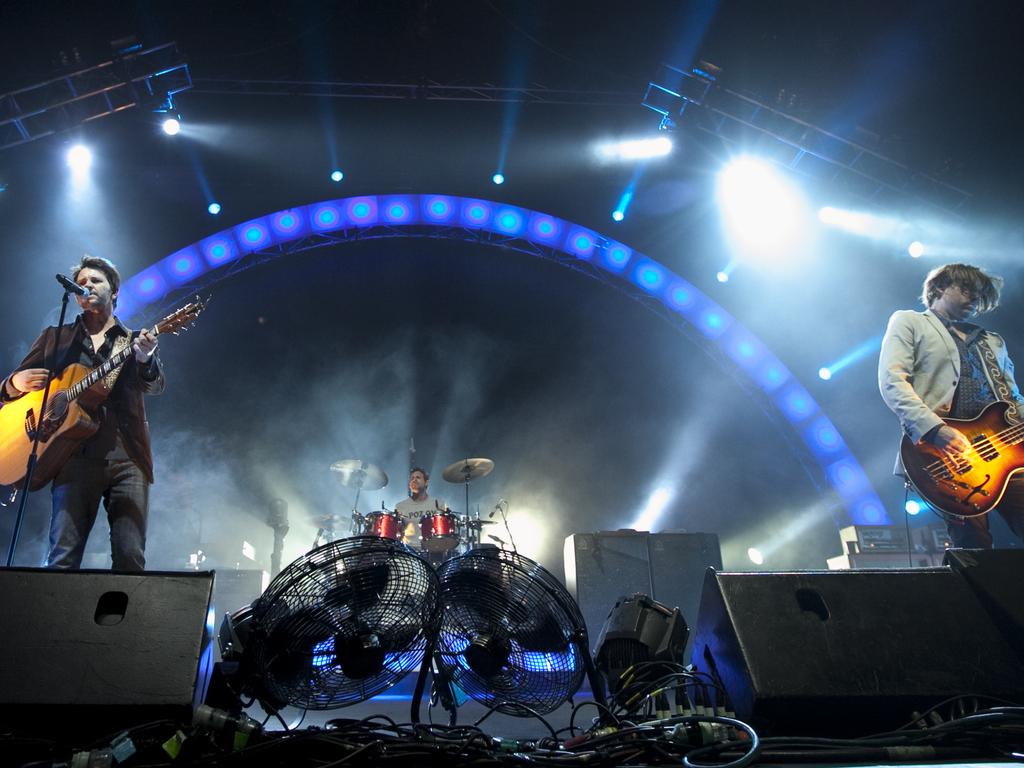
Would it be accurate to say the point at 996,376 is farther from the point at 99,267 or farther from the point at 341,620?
the point at 99,267

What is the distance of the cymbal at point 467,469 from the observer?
22.4 feet

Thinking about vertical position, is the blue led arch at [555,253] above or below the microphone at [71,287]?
above

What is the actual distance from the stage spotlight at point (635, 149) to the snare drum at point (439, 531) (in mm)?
5217

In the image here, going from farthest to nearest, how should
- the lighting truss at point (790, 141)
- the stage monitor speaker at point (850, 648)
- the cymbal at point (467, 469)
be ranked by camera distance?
the cymbal at point (467, 469) < the lighting truss at point (790, 141) < the stage monitor speaker at point (850, 648)

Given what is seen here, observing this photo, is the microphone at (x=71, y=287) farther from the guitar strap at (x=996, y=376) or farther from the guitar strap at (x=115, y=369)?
the guitar strap at (x=996, y=376)

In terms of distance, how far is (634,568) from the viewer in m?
5.15

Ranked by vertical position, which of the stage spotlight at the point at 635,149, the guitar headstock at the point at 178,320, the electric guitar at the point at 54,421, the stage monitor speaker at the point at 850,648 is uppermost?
the stage spotlight at the point at 635,149

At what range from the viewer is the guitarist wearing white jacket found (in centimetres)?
318

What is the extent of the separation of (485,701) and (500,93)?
7.12 m

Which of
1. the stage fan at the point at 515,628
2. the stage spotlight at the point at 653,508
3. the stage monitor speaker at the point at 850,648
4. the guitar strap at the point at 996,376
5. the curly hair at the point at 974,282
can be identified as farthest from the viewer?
the stage spotlight at the point at 653,508

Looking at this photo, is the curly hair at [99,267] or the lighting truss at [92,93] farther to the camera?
the lighting truss at [92,93]

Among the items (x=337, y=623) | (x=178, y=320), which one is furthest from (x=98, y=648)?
(x=178, y=320)

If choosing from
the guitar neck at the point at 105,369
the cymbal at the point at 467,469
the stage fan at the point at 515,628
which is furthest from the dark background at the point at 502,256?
the stage fan at the point at 515,628

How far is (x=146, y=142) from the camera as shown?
24.8 ft
